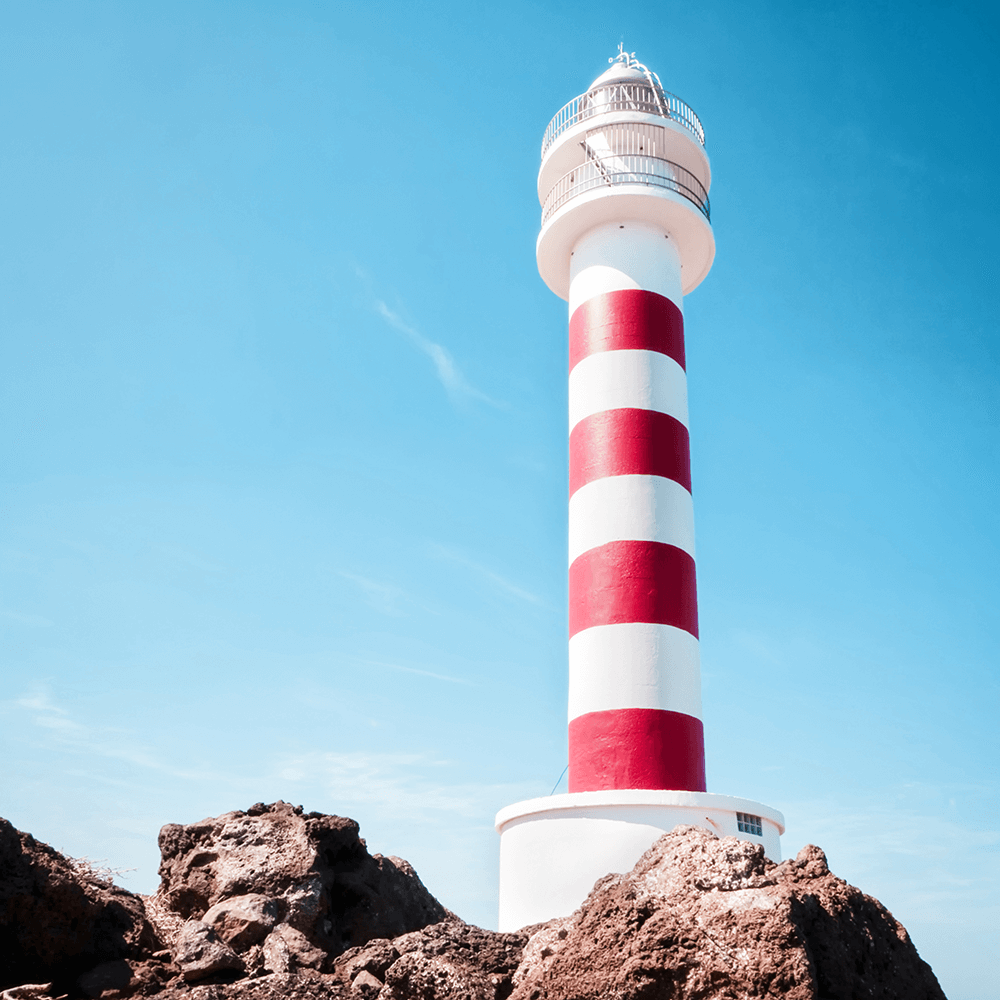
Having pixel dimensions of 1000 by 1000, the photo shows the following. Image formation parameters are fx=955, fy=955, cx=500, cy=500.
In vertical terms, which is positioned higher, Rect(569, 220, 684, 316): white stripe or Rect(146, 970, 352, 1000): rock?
Rect(569, 220, 684, 316): white stripe

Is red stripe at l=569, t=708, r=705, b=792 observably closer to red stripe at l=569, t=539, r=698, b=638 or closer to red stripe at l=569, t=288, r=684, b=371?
red stripe at l=569, t=539, r=698, b=638

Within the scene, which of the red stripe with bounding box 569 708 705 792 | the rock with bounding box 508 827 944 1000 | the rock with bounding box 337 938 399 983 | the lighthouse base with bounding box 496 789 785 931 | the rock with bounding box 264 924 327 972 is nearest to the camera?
the rock with bounding box 508 827 944 1000

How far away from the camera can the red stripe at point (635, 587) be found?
10.3 m

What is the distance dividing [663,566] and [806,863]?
20.8 ft

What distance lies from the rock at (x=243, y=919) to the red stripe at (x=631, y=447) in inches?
268

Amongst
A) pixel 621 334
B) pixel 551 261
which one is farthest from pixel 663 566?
pixel 551 261

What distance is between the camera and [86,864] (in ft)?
17.3

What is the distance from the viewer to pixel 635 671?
10094 millimetres

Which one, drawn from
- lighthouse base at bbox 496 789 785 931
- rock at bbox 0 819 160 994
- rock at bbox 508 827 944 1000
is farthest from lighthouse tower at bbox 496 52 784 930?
rock at bbox 0 819 160 994

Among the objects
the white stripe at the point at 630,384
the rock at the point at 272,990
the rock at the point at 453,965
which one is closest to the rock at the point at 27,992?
the rock at the point at 272,990

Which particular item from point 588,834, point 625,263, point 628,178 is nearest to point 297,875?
point 588,834

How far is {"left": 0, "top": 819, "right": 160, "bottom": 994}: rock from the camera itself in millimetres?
4523

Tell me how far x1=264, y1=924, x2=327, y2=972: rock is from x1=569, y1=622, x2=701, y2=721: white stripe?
558 cm

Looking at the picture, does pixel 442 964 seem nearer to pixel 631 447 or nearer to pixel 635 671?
pixel 635 671
